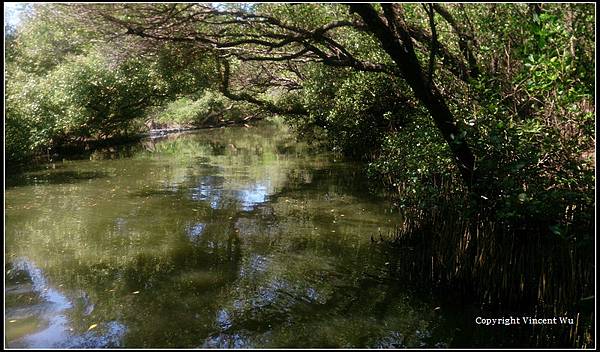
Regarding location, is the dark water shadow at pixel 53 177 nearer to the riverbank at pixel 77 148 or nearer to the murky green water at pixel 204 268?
the murky green water at pixel 204 268

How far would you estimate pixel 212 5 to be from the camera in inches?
334

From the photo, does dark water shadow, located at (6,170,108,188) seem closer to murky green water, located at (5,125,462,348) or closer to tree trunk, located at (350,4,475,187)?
murky green water, located at (5,125,462,348)

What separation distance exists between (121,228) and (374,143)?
8.91 metres

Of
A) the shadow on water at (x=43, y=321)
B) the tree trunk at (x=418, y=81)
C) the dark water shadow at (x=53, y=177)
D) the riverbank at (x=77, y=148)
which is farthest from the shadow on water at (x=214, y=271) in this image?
the riverbank at (x=77, y=148)

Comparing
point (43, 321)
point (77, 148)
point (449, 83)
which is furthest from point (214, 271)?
point (77, 148)

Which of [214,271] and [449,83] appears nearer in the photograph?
[214,271]

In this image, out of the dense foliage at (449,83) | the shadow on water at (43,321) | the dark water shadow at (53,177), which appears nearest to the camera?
the shadow on water at (43,321)

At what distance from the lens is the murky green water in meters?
4.86

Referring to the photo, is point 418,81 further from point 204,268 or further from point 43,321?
point 43,321

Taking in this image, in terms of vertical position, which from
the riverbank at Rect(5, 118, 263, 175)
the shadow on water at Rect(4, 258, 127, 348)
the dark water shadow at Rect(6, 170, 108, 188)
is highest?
the riverbank at Rect(5, 118, 263, 175)

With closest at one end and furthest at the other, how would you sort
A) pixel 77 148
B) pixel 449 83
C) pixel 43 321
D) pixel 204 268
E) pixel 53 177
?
pixel 43 321, pixel 204 268, pixel 449 83, pixel 53 177, pixel 77 148

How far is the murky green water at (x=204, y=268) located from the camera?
4863mm

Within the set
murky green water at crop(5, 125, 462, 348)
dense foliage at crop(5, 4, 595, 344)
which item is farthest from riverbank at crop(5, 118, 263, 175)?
dense foliage at crop(5, 4, 595, 344)

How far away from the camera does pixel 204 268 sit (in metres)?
6.75
